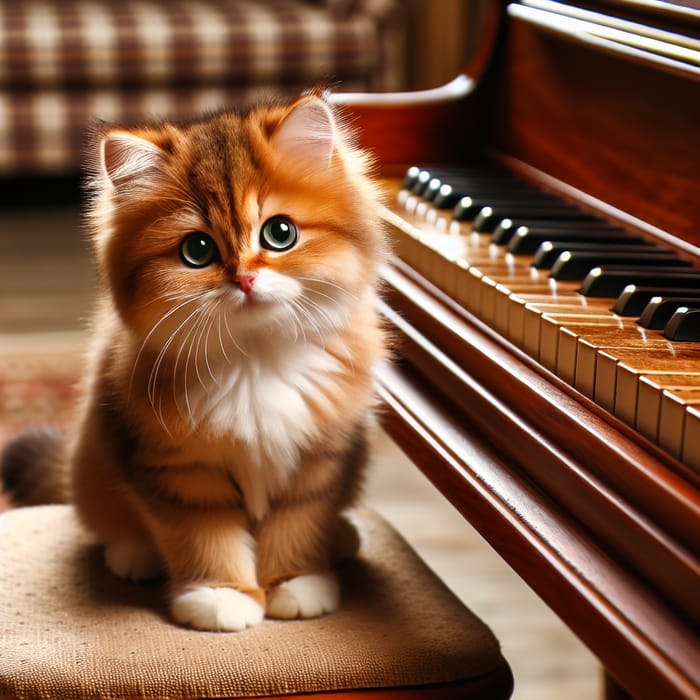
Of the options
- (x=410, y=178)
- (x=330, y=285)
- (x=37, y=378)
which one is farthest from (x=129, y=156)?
(x=37, y=378)

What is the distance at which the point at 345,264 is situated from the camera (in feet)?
3.48

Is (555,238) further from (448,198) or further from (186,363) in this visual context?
(186,363)

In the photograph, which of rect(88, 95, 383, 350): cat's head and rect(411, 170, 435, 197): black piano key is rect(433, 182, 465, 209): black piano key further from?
rect(88, 95, 383, 350): cat's head

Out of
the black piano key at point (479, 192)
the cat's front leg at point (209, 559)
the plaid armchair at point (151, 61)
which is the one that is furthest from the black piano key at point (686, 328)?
the plaid armchair at point (151, 61)

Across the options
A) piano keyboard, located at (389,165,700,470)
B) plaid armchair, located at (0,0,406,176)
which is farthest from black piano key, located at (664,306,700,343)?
plaid armchair, located at (0,0,406,176)

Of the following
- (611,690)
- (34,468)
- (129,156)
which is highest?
(129,156)

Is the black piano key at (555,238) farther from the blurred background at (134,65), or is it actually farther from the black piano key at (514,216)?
the blurred background at (134,65)

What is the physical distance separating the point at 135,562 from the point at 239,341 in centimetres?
28

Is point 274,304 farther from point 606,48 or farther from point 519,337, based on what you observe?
point 606,48

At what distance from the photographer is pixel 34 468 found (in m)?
1.49

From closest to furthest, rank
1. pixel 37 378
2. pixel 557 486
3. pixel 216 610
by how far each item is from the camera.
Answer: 1. pixel 557 486
2. pixel 216 610
3. pixel 37 378

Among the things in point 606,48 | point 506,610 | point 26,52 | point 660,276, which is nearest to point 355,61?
point 26,52

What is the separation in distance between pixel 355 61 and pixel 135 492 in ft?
12.1

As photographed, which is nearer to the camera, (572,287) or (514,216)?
(572,287)
